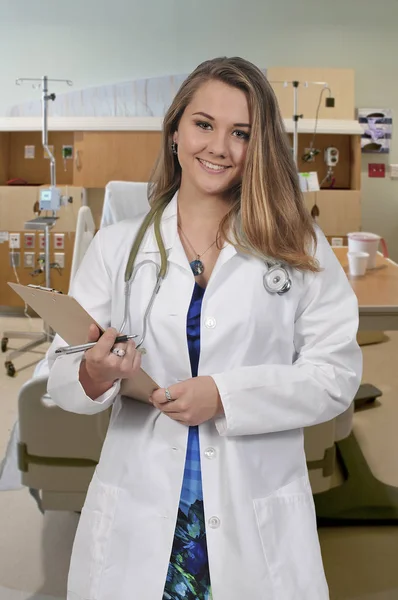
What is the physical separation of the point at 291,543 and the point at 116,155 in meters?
4.65

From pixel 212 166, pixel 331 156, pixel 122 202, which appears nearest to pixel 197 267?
pixel 212 166

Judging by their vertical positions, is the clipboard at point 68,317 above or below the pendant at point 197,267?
below

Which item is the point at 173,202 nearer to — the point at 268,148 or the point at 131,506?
the point at 268,148

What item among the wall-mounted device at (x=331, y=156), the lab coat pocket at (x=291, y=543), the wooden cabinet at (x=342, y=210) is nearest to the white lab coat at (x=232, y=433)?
the lab coat pocket at (x=291, y=543)

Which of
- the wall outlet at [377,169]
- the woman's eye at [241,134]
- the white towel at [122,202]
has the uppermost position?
the wall outlet at [377,169]

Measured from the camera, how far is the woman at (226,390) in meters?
1.10

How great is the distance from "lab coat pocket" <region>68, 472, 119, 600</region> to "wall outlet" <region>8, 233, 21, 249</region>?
182 inches

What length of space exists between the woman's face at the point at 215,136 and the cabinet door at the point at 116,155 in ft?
14.2

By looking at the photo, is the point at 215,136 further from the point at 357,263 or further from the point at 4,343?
the point at 4,343

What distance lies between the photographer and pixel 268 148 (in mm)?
1144

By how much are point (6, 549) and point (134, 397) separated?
4.91 ft

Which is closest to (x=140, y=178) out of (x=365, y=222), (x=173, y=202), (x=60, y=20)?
(x=60, y=20)

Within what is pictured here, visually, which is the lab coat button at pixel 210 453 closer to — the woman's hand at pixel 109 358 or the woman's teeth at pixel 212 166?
the woman's hand at pixel 109 358

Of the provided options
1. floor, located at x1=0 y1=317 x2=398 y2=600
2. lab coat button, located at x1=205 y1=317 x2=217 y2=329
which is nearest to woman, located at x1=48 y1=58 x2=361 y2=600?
lab coat button, located at x1=205 y1=317 x2=217 y2=329
